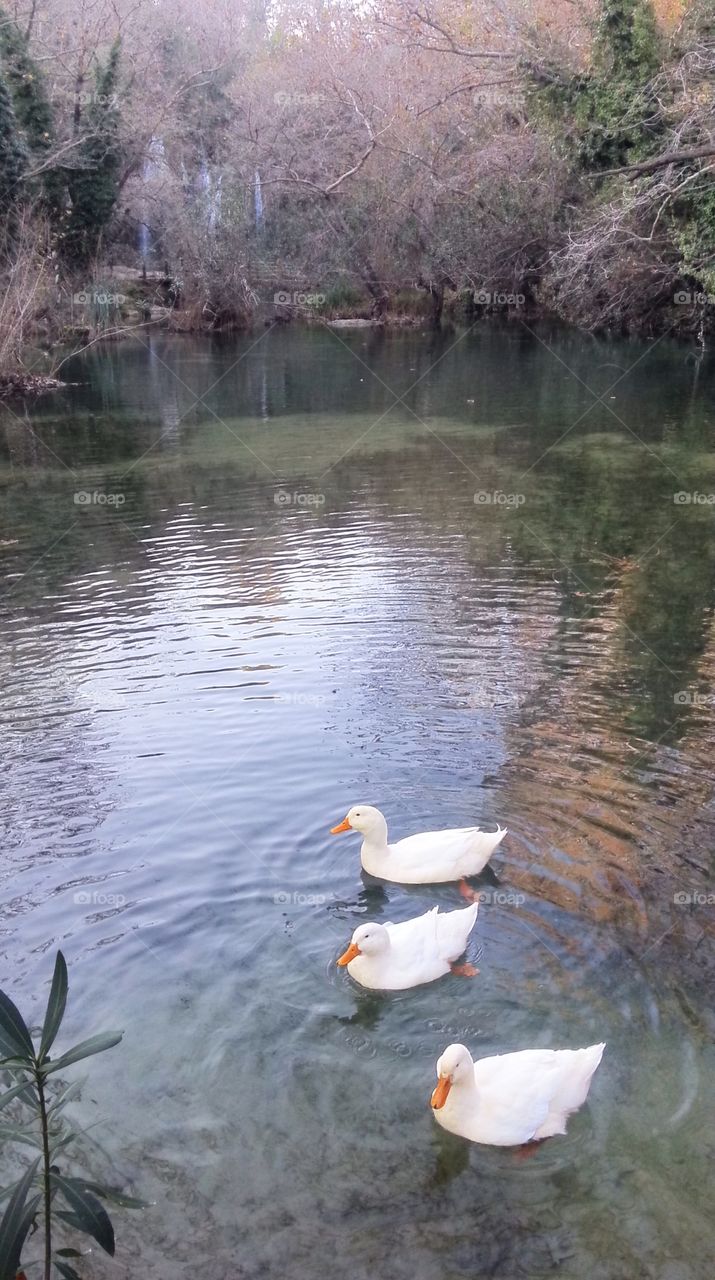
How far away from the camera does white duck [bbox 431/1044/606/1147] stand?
4.06m

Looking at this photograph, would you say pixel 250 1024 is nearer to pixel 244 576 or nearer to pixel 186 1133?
pixel 186 1133

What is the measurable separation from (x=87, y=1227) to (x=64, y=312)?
32.9 metres

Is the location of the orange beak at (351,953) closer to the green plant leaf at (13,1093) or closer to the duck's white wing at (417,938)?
the duck's white wing at (417,938)

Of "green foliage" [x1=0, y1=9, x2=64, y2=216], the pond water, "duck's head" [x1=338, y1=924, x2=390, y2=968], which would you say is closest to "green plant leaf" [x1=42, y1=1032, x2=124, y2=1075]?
the pond water

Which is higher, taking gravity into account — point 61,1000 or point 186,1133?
point 61,1000

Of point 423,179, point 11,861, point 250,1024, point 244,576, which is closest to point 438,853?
point 250,1024

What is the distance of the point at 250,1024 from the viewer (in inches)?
187
